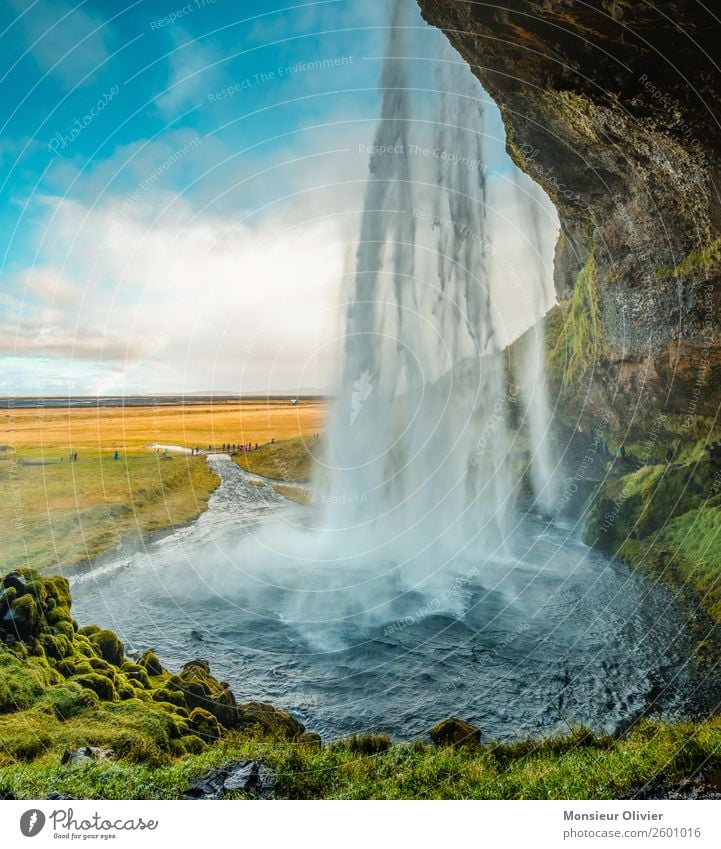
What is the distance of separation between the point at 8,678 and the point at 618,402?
840 inches

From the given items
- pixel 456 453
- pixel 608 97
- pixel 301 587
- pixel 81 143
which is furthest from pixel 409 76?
pixel 301 587

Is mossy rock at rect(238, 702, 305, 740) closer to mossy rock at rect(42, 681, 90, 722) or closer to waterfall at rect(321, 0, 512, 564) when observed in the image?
A: mossy rock at rect(42, 681, 90, 722)

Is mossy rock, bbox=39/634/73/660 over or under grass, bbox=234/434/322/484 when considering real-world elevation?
under

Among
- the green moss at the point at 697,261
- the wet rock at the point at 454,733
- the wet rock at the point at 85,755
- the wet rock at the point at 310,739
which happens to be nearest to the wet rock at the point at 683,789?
the wet rock at the point at 454,733

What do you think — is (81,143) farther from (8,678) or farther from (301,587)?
(301,587)

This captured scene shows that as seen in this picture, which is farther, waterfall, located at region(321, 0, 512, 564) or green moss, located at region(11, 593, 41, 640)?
waterfall, located at region(321, 0, 512, 564)

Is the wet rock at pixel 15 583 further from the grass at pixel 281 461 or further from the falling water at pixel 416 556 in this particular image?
the grass at pixel 281 461

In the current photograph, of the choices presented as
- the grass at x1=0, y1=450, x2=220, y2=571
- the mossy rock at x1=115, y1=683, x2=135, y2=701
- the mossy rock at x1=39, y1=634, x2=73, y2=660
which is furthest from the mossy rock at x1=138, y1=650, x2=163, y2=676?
the grass at x1=0, y1=450, x2=220, y2=571

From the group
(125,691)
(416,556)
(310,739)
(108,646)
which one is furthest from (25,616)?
(416,556)

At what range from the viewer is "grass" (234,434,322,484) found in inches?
1001

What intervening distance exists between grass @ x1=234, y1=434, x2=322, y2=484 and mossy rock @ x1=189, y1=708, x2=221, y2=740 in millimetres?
15016

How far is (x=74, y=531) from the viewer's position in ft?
60.8

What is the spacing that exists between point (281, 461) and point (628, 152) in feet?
62.3
